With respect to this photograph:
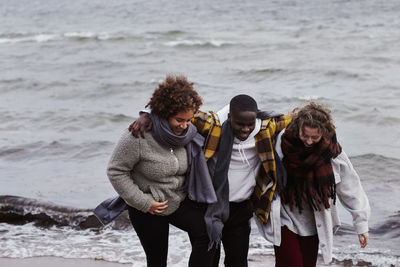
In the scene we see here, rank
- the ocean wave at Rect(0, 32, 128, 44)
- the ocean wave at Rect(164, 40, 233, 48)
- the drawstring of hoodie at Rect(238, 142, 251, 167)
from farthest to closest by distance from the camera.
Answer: the ocean wave at Rect(0, 32, 128, 44), the ocean wave at Rect(164, 40, 233, 48), the drawstring of hoodie at Rect(238, 142, 251, 167)

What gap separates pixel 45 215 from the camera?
21.0 feet

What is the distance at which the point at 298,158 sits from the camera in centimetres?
338

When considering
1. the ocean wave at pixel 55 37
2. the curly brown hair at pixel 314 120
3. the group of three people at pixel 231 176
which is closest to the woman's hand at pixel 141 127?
the group of three people at pixel 231 176

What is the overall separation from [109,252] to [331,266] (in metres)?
2.07

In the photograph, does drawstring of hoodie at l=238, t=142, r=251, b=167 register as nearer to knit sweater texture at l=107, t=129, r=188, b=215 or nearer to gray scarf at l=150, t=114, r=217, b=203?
gray scarf at l=150, t=114, r=217, b=203

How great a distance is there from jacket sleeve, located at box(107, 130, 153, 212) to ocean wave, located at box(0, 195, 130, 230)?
2911 mm

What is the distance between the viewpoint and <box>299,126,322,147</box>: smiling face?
10.8 feet

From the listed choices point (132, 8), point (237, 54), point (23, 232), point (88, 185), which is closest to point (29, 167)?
point (88, 185)

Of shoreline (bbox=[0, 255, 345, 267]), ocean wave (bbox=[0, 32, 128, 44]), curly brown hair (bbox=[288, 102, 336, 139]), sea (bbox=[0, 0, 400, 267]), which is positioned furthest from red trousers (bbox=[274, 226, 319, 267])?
ocean wave (bbox=[0, 32, 128, 44])

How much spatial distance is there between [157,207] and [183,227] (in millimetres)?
247

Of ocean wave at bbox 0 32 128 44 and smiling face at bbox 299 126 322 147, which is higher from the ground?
ocean wave at bbox 0 32 128 44

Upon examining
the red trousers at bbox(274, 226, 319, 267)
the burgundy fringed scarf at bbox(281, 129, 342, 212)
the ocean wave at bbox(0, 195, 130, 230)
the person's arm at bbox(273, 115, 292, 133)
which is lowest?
the ocean wave at bbox(0, 195, 130, 230)

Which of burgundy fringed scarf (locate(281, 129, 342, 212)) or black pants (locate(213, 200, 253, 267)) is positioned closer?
burgundy fringed scarf (locate(281, 129, 342, 212))

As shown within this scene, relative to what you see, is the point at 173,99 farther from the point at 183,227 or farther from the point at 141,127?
the point at 183,227
